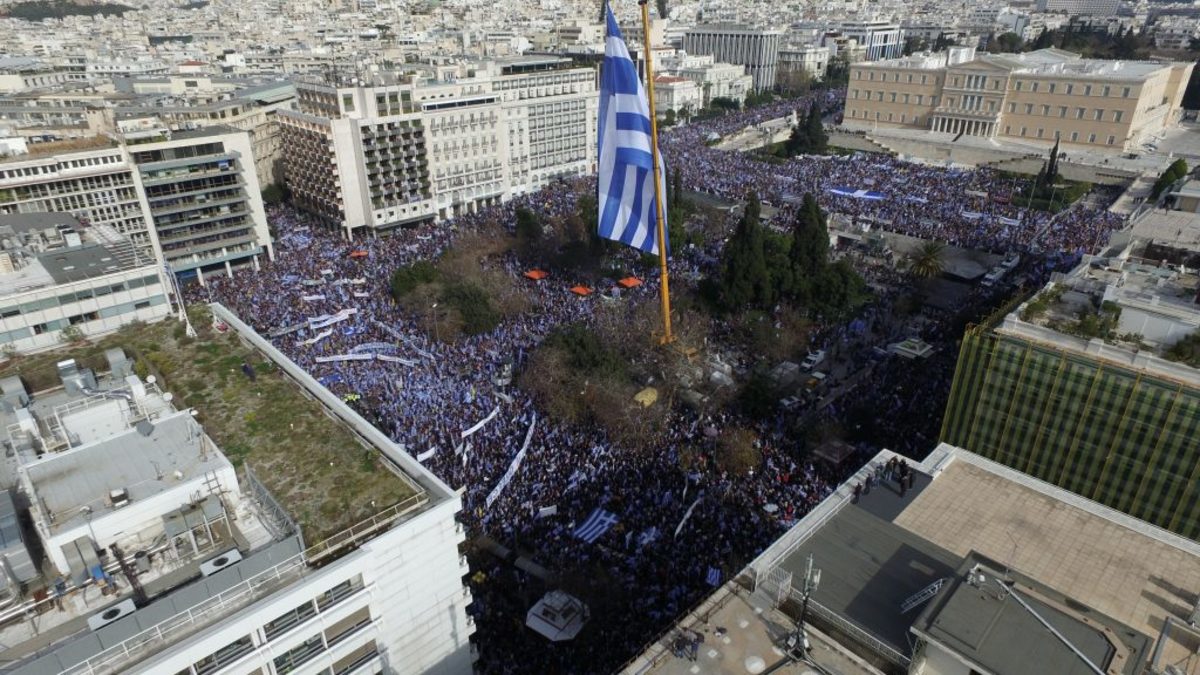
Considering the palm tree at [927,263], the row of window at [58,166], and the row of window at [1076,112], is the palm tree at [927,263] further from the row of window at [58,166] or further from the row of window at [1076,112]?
the row of window at [58,166]

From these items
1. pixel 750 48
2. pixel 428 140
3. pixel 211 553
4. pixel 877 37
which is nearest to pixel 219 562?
pixel 211 553

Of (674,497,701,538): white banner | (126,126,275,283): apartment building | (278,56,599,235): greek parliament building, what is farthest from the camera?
(278,56,599,235): greek parliament building

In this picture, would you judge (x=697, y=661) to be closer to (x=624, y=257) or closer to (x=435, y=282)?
(x=435, y=282)

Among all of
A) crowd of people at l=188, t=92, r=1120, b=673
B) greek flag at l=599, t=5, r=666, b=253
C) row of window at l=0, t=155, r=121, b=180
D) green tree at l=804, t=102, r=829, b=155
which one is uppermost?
greek flag at l=599, t=5, r=666, b=253

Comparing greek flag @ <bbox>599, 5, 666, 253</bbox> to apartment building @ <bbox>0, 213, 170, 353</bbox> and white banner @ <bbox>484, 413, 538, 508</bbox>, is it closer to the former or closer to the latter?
white banner @ <bbox>484, 413, 538, 508</bbox>

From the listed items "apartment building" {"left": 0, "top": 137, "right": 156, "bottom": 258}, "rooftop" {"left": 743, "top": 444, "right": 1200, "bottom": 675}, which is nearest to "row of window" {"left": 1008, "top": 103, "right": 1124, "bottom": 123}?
"rooftop" {"left": 743, "top": 444, "right": 1200, "bottom": 675}

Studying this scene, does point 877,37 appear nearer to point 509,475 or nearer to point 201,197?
point 201,197

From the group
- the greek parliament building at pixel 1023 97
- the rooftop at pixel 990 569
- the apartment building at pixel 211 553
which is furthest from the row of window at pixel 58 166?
the greek parliament building at pixel 1023 97
